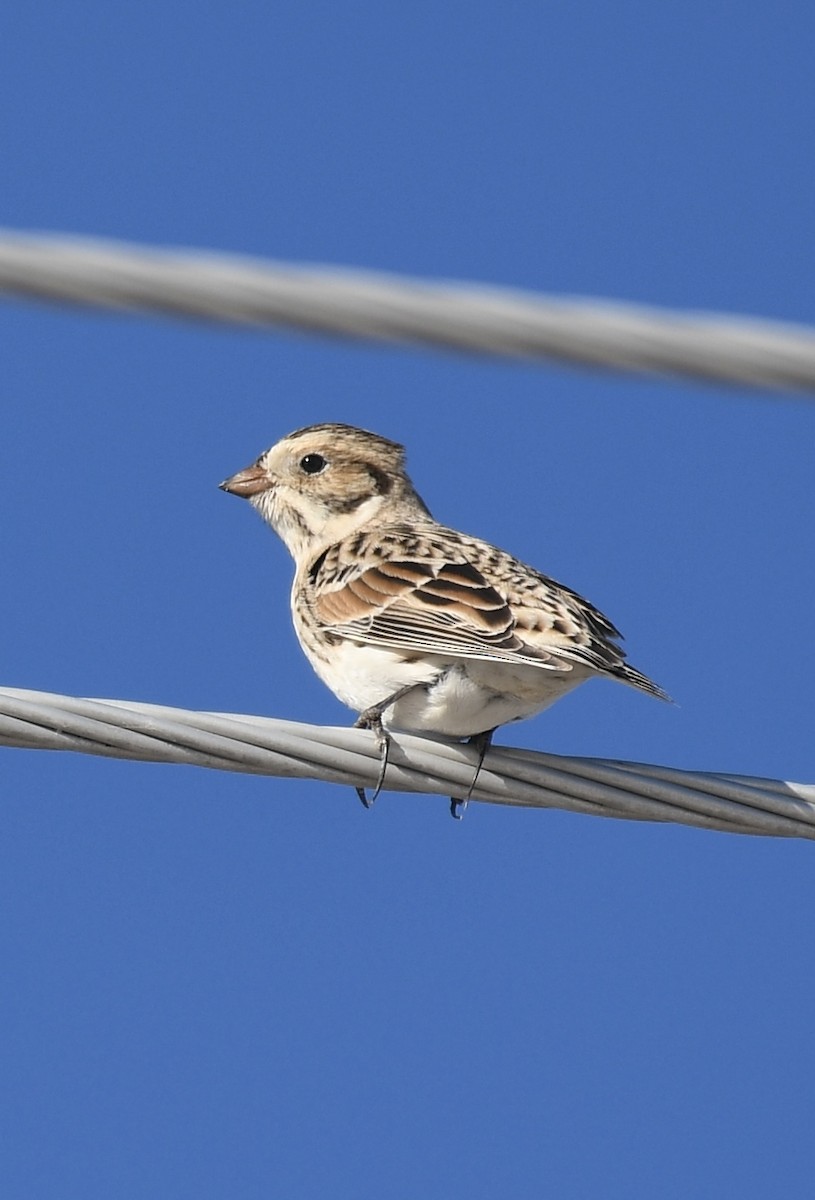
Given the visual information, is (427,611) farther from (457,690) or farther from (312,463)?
(312,463)

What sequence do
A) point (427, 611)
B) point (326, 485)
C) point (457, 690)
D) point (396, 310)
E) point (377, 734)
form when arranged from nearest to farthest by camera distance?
1. point (396, 310)
2. point (377, 734)
3. point (457, 690)
4. point (427, 611)
5. point (326, 485)

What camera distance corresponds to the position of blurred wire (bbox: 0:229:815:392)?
10.9 ft

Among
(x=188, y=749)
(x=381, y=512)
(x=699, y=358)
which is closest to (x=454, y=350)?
(x=699, y=358)

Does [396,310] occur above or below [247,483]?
below

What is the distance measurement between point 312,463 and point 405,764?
11.9 feet

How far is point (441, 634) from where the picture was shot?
21.9 ft

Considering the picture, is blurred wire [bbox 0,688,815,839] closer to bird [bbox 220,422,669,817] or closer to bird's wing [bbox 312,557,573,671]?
bird [bbox 220,422,669,817]

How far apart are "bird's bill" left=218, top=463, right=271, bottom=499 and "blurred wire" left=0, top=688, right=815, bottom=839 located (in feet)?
11.1

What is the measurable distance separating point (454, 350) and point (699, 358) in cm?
41

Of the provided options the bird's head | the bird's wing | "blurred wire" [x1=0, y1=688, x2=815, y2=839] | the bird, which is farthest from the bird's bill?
"blurred wire" [x1=0, y1=688, x2=815, y2=839]

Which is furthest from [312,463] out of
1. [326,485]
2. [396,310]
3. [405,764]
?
[396,310]

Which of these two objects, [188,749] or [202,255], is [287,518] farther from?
[202,255]

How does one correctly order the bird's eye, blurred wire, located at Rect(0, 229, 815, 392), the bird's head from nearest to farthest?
blurred wire, located at Rect(0, 229, 815, 392) < the bird's head < the bird's eye

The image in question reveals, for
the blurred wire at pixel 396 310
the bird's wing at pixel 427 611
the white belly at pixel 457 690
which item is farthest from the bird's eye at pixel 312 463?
the blurred wire at pixel 396 310
